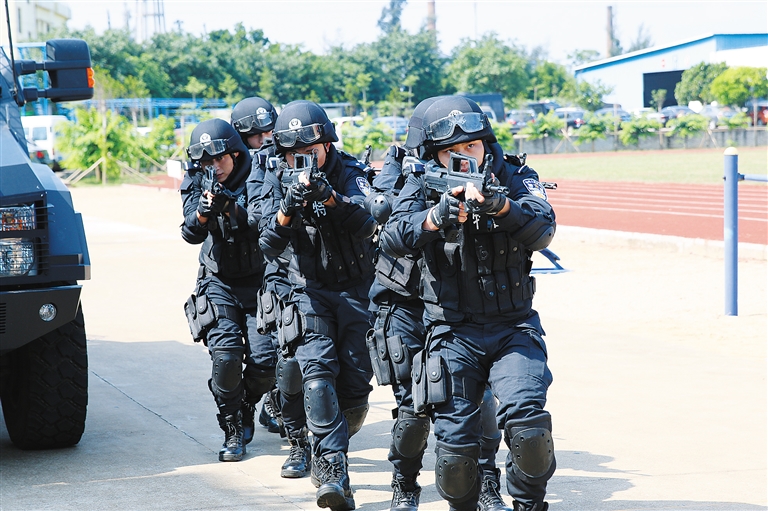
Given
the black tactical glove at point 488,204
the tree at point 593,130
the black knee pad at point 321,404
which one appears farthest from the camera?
the tree at point 593,130

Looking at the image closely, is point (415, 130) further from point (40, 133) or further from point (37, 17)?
point (37, 17)

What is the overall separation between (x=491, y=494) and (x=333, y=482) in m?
0.71

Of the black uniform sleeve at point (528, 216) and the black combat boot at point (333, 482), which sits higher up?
the black uniform sleeve at point (528, 216)

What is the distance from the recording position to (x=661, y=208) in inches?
794

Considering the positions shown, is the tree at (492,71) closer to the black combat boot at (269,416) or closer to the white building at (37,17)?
the white building at (37,17)

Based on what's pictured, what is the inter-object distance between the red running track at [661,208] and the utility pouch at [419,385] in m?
10.9

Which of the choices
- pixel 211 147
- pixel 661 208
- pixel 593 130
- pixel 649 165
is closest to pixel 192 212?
pixel 211 147

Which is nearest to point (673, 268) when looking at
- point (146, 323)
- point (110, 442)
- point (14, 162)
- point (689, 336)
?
point (689, 336)

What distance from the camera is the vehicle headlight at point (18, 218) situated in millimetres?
5105

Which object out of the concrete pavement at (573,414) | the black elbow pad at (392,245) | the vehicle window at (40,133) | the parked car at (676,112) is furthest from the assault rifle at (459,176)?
the parked car at (676,112)

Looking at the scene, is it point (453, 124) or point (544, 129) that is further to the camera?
point (544, 129)

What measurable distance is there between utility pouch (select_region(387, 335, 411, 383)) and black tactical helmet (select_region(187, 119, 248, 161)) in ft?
6.05

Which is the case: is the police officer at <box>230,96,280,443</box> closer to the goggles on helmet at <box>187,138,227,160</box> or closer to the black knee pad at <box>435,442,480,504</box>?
the goggles on helmet at <box>187,138,227,160</box>

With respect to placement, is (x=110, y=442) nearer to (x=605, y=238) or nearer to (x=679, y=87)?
(x=605, y=238)
